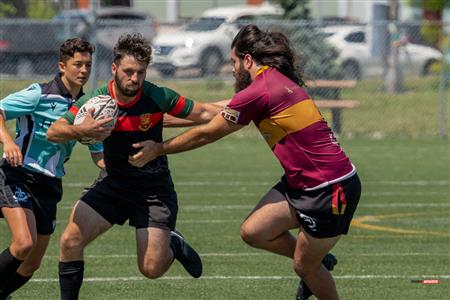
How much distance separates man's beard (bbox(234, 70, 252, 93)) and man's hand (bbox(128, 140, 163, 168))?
66 centimetres

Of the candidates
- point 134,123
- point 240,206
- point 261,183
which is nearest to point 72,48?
point 134,123

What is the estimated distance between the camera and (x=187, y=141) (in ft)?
23.1

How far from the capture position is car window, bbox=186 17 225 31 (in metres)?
22.3

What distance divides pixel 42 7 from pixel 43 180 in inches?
813

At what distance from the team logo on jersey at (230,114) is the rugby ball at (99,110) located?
25.7 inches

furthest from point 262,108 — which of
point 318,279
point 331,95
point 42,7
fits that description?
point 42,7

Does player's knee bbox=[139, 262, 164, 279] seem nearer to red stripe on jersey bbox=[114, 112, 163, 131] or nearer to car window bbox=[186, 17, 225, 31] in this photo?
red stripe on jersey bbox=[114, 112, 163, 131]

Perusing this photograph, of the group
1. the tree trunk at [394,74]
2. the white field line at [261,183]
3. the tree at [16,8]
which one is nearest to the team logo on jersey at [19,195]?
A: the white field line at [261,183]

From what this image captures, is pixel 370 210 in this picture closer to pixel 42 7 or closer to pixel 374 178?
pixel 374 178

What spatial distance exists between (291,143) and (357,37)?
58.8 ft

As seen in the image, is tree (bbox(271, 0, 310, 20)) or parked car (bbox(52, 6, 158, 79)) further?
tree (bbox(271, 0, 310, 20))

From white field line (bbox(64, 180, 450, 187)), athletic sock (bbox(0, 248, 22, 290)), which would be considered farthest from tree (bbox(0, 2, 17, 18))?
athletic sock (bbox(0, 248, 22, 290))

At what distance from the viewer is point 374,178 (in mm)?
15203

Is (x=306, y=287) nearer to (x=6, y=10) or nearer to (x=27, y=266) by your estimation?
(x=27, y=266)
